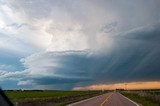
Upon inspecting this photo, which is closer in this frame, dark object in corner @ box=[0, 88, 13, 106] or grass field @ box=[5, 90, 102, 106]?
dark object in corner @ box=[0, 88, 13, 106]

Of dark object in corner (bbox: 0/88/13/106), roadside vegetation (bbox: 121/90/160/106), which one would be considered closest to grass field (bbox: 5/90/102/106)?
dark object in corner (bbox: 0/88/13/106)

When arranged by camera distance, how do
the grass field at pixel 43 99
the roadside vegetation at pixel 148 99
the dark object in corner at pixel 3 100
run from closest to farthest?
the dark object in corner at pixel 3 100 → the grass field at pixel 43 99 → the roadside vegetation at pixel 148 99

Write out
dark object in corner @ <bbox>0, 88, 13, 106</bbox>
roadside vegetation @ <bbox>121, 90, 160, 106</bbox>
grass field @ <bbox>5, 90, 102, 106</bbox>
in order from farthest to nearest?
roadside vegetation @ <bbox>121, 90, 160, 106</bbox> < grass field @ <bbox>5, 90, 102, 106</bbox> < dark object in corner @ <bbox>0, 88, 13, 106</bbox>

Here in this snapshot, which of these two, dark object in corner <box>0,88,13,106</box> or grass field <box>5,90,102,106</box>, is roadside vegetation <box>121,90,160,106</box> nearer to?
grass field <box>5,90,102,106</box>

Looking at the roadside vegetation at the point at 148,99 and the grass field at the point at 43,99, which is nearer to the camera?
the grass field at the point at 43,99

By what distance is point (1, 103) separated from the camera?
2.20 m

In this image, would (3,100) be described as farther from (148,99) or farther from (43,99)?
(148,99)

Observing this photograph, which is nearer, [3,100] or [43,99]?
[3,100]

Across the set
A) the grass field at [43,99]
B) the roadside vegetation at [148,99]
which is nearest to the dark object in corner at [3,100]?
the grass field at [43,99]

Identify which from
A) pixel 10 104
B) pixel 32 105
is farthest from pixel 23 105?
pixel 10 104

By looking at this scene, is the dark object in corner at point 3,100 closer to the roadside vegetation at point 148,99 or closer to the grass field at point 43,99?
the grass field at point 43,99

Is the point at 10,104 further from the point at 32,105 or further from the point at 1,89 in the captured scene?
the point at 32,105

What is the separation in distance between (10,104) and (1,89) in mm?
112

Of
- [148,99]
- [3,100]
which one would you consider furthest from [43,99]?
[3,100]
